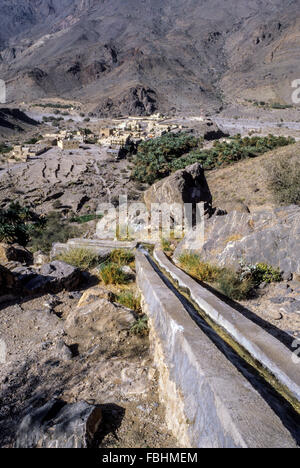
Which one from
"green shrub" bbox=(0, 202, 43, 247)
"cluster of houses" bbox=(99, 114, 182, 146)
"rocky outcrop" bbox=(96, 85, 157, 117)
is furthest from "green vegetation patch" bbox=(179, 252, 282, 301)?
"rocky outcrop" bbox=(96, 85, 157, 117)

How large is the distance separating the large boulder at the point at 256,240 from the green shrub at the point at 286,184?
5874 millimetres

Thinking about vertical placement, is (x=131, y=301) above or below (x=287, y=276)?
below

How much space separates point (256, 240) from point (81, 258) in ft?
11.6

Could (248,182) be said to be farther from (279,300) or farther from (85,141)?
(85,141)

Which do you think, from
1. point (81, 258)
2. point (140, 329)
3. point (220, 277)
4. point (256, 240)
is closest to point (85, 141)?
A: point (81, 258)

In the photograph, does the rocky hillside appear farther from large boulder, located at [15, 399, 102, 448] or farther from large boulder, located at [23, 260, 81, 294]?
large boulder, located at [15, 399, 102, 448]

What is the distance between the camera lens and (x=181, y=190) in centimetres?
931

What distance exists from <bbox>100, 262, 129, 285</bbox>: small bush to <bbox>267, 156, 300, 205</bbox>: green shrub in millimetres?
8841

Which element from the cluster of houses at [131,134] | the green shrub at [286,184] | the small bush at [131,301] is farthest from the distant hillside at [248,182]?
the cluster of houses at [131,134]

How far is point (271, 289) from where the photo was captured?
4.64 metres

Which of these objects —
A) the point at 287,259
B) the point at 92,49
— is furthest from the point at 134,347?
the point at 92,49

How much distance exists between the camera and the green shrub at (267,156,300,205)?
37.9 ft

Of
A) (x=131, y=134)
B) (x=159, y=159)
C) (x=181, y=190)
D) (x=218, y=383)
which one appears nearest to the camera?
(x=218, y=383)

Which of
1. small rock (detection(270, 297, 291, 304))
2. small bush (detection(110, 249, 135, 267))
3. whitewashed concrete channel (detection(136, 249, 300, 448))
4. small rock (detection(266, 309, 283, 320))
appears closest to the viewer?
whitewashed concrete channel (detection(136, 249, 300, 448))
